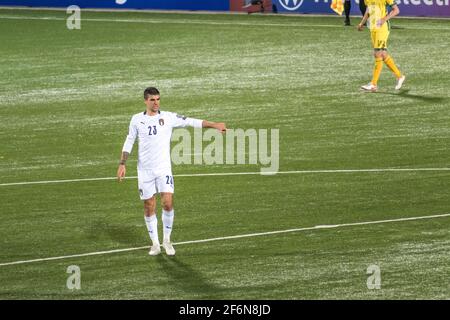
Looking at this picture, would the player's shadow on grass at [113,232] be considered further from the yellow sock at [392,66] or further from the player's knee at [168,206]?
the yellow sock at [392,66]

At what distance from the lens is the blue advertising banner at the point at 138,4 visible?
4691cm

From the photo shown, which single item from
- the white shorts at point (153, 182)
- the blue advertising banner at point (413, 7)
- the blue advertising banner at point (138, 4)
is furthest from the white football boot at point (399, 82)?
the blue advertising banner at point (138, 4)

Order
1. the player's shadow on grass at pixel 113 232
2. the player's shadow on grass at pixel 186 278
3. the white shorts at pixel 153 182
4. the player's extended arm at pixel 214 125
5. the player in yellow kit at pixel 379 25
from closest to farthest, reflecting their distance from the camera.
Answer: the player's shadow on grass at pixel 186 278 < the player's extended arm at pixel 214 125 < the white shorts at pixel 153 182 < the player's shadow on grass at pixel 113 232 < the player in yellow kit at pixel 379 25

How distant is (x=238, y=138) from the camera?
88.5ft

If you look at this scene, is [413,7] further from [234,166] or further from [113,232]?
[113,232]

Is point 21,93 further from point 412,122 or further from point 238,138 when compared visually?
point 412,122

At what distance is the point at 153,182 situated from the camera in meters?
17.7

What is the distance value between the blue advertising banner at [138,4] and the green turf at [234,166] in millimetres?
1246

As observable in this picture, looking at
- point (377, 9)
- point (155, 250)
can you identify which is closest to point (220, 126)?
point (155, 250)

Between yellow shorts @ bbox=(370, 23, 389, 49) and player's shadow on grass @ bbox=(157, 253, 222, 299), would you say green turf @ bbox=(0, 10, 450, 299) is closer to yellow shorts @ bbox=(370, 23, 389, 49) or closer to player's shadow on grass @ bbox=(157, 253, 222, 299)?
player's shadow on grass @ bbox=(157, 253, 222, 299)

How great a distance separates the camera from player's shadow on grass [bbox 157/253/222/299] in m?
15.8

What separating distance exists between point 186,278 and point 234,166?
796 cm

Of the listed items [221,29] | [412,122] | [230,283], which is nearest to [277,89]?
[412,122]
